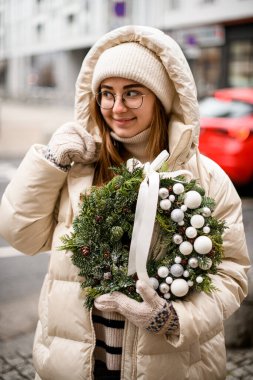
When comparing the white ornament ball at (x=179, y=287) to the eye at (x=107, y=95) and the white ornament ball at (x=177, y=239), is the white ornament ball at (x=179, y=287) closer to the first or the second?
the white ornament ball at (x=177, y=239)

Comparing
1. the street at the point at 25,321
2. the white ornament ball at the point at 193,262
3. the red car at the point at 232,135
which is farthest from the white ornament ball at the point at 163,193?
the red car at the point at 232,135

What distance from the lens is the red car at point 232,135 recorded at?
7055 mm

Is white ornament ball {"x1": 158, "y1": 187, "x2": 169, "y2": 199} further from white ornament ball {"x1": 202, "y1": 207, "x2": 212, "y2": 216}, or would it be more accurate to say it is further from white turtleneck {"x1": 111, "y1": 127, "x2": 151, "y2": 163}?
white turtleneck {"x1": 111, "y1": 127, "x2": 151, "y2": 163}

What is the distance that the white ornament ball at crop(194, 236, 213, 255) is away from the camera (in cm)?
148

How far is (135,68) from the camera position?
174 centimetres

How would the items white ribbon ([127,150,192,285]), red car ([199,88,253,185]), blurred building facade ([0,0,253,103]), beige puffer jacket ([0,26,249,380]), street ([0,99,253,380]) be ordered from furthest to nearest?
blurred building facade ([0,0,253,103])
red car ([199,88,253,185])
street ([0,99,253,380])
beige puffer jacket ([0,26,249,380])
white ribbon ([127,150,192,285])

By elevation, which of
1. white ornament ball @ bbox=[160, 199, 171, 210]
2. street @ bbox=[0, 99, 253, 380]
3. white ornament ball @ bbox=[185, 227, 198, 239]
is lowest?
street @ bbox=[0, 99, 253, 380]

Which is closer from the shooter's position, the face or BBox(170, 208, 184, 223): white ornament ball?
BBox(170, 208, 184, 223): white ornament ball

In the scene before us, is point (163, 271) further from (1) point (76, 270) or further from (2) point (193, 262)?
(1) point (76, 270)

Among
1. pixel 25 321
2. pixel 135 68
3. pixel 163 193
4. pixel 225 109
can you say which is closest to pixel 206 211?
pixel 163 193

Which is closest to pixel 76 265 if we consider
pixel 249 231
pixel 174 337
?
pixel 174 337

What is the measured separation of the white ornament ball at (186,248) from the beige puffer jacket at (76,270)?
0.18 meters

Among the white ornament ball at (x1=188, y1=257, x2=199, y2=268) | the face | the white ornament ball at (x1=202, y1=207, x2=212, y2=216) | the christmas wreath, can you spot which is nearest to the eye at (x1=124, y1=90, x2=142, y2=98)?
A: the face

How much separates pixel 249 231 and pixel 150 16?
17.0 meters
